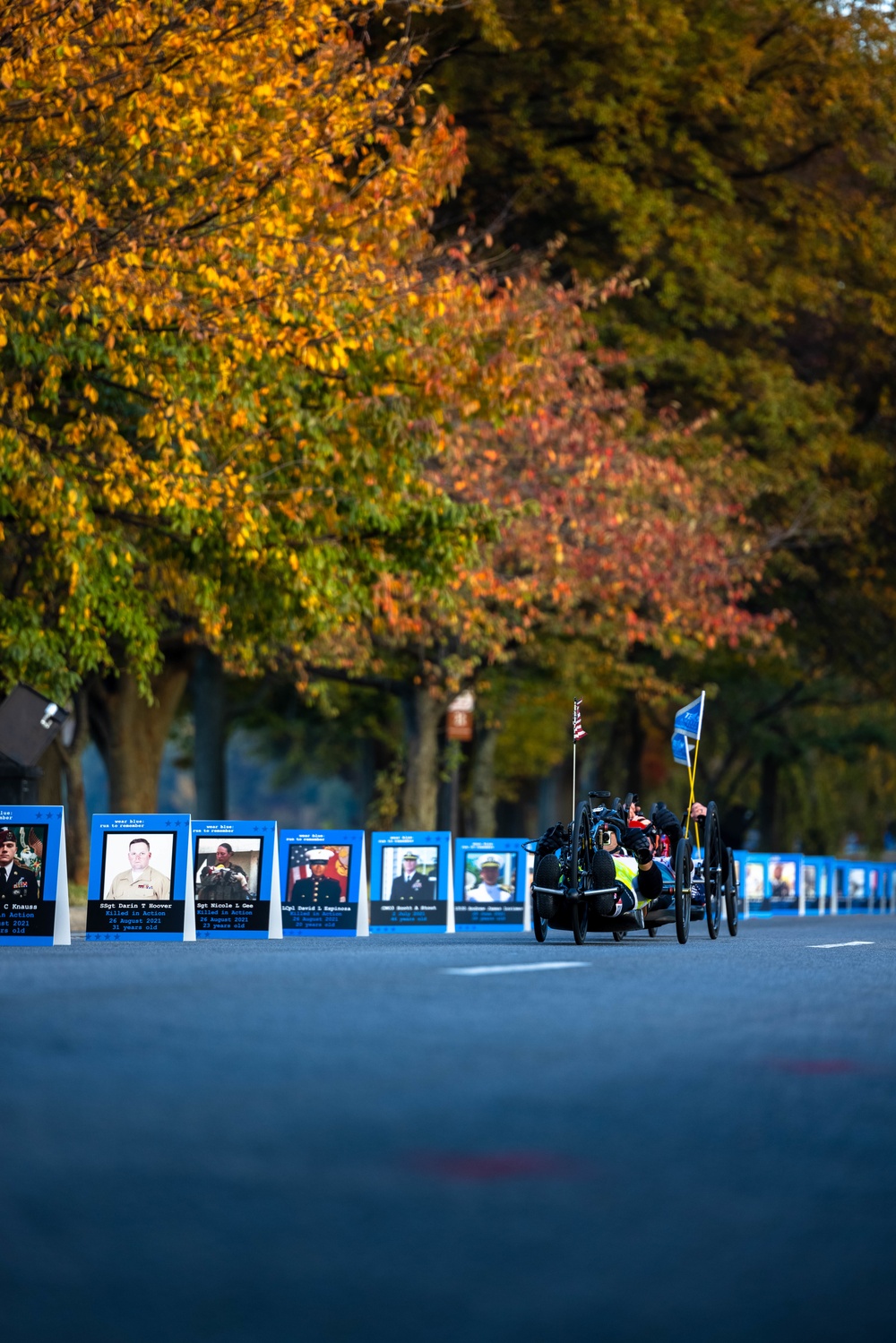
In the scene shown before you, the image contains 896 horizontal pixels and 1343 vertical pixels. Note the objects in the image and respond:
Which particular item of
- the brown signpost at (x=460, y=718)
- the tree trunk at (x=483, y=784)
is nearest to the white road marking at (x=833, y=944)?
the brown signpost at (x=460, y=718)

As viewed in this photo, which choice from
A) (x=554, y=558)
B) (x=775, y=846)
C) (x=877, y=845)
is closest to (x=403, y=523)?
(x=554, y=558)

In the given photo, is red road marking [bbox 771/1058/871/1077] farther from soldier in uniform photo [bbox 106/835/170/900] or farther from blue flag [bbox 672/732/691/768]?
blue flag [bbox 672/732/691/768]

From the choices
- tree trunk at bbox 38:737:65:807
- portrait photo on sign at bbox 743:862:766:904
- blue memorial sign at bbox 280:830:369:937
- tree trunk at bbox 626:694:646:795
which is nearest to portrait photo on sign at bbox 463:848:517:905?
blue memorial sign at bbox 280:830:369:937

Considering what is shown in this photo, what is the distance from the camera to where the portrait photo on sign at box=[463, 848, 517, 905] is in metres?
23.8

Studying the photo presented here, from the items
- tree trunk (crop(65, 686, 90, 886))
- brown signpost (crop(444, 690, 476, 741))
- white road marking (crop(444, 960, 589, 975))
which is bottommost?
white road marking (crop(444, 960, 589, 975))

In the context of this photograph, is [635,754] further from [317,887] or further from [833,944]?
[833,944]

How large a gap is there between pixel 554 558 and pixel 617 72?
7.39 metres

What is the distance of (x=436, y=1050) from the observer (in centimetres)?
802

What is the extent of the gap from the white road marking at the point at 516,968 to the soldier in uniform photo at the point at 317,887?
704 cm

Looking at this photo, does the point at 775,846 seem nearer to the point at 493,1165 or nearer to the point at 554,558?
the point at 554,558

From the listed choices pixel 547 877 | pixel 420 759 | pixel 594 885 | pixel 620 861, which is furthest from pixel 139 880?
pixel 420 759

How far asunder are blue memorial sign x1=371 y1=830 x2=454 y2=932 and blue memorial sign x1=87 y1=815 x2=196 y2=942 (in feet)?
12.8

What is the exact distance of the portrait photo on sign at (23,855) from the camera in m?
17.8

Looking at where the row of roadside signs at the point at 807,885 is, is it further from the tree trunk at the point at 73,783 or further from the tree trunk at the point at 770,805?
the tree trunk at the point at 770,805
